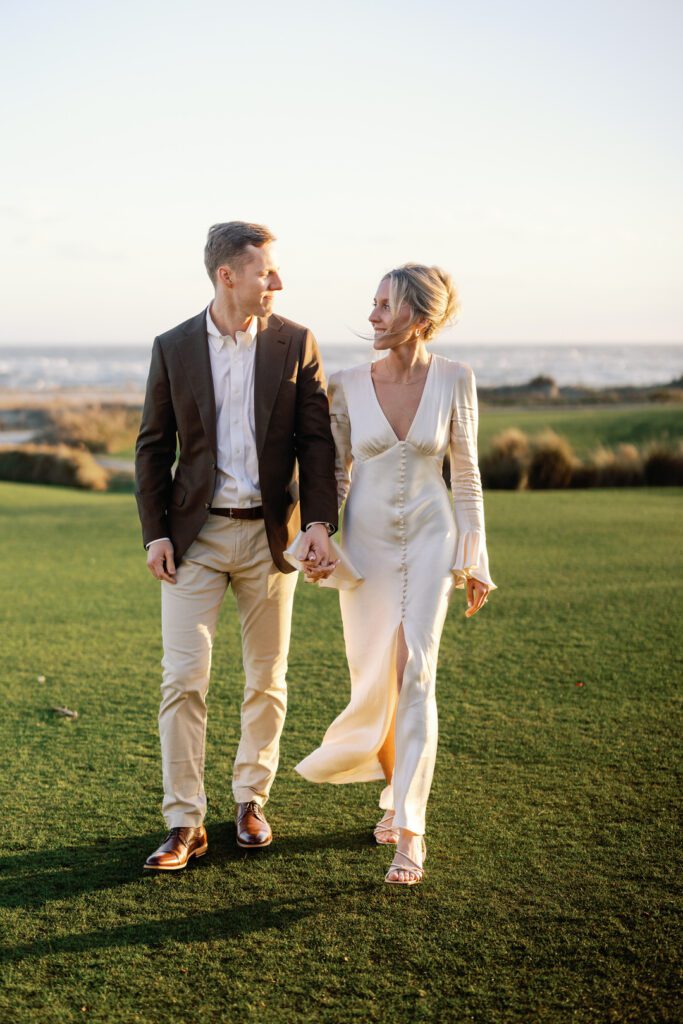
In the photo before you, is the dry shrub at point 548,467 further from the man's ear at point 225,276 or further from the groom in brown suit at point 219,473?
the man's ear at point 225,276

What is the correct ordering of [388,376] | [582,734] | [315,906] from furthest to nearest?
[582,734] < [388,376] < [315,906]

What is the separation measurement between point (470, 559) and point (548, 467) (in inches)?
426

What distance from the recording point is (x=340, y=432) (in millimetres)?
3453

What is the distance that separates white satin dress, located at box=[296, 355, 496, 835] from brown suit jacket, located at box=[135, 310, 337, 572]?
13 cm

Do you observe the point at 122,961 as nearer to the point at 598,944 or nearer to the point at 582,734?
the point at 598,944

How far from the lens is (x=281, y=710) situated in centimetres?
356

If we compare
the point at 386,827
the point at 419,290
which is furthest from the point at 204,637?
the point at 419,290

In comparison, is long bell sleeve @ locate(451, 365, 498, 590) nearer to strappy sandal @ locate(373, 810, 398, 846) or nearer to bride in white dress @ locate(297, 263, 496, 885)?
bride in white dress @ locate(297, 263, 496, 885)

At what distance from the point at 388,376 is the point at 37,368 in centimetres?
6487

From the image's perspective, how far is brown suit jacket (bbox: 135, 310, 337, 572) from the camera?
3285mm

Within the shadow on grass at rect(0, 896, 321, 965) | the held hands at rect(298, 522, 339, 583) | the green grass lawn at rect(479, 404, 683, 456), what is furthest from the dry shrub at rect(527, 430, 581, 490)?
the shadow on grass at rect(0, 896, 321, 965)

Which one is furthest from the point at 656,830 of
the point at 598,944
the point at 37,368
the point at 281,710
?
the point at 37,368

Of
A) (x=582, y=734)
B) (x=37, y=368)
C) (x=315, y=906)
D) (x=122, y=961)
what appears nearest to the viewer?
(x=122, y=961)

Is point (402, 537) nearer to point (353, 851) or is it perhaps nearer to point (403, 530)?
point (403, 530)
